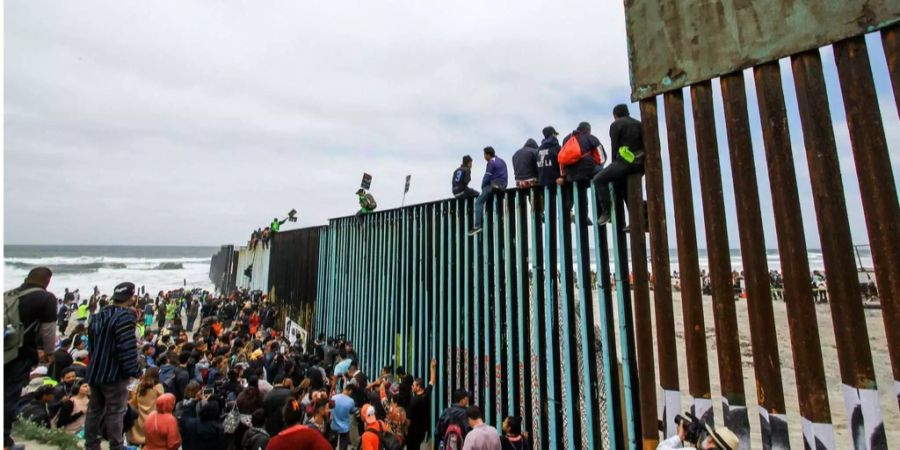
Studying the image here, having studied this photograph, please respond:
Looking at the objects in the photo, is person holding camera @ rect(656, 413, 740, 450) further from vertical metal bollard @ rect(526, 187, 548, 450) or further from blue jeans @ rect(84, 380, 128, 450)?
blue jeans @ rect(84, 380, 128, 450)

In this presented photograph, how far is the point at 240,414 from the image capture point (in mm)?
5578

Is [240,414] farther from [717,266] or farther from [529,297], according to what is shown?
[717,266]

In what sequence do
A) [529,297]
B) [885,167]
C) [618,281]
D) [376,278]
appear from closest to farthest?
[885,167] < [618,281] < [529,297] < [376,278]

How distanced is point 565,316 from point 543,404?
1.39 meters

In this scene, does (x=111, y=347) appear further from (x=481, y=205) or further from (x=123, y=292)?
(x=481, y=205)

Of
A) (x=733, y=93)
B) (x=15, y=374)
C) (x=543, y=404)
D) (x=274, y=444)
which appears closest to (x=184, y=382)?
(x=15, y=374)

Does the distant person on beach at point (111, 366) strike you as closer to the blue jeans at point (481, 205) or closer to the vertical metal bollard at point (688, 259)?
the blue jeans at point (481, 205)

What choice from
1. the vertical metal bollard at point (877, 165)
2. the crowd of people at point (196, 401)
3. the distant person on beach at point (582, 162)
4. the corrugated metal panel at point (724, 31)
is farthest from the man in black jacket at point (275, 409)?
the vertical metal bollard at point (877, 165)

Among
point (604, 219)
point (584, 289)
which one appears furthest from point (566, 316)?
point (604, 219)

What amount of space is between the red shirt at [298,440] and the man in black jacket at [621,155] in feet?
13.4

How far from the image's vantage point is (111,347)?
4672 millimetres

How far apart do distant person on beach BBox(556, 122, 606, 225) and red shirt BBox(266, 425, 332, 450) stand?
4.09 metres

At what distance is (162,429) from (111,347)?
1.15 meters

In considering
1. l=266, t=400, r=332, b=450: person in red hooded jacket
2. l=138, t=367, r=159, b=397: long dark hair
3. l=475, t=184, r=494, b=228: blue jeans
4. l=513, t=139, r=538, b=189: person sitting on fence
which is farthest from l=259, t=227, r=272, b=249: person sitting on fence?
l=266, t=400, r=332, b=450: person in red hooded jacket
